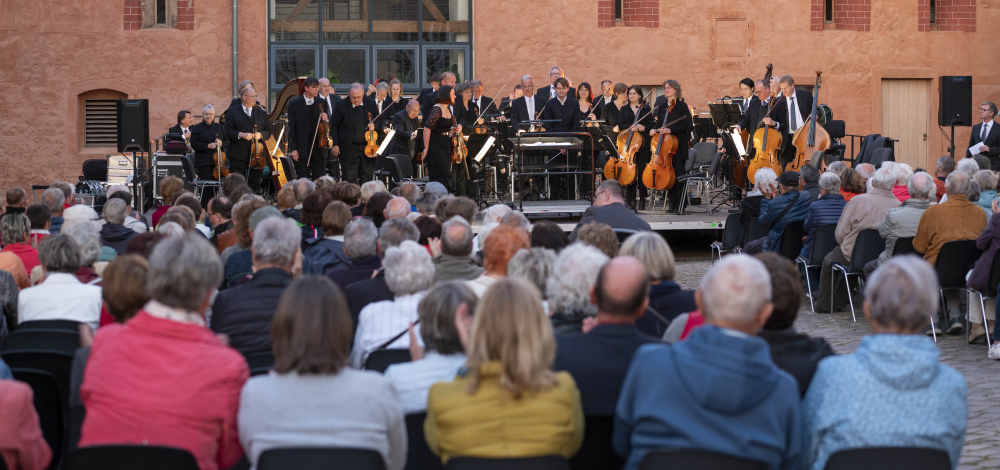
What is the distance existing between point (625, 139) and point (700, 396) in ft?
32.6

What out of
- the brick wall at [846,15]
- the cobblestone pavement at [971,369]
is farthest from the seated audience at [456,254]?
the brick wall at [846,15]

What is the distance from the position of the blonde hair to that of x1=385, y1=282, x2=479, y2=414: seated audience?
0.36 metres

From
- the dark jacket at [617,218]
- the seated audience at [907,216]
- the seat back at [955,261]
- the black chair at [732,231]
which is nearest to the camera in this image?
the dark jacket at [617,218]

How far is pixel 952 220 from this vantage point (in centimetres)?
717

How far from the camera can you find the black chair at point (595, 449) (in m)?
3.14

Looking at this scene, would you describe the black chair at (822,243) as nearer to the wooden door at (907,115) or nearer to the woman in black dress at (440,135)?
the woman in black dress at (440,135)

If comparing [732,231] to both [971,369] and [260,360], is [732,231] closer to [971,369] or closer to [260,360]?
[971,369]

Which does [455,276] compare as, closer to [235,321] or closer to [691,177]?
[235,321]

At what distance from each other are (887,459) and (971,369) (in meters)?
4.30

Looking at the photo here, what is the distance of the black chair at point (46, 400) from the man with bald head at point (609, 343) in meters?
1.73

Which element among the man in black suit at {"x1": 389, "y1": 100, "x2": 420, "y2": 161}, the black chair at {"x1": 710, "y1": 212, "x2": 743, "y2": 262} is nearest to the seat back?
the black chair at {"x1": 710, "y1": 212, "x2": 743, "y2": 262}

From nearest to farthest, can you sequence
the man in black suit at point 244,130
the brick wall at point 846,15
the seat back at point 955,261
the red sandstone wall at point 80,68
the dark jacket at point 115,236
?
the dark jacket at point 115,236
the seat back at point 955,261
the man in black suit at point 244,130
the red sandstone wall at point 80,68
the brick wall at point 846,15

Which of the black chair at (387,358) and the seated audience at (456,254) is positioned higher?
the seated audience at (456,254)

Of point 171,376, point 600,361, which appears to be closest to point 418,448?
point 600,361
